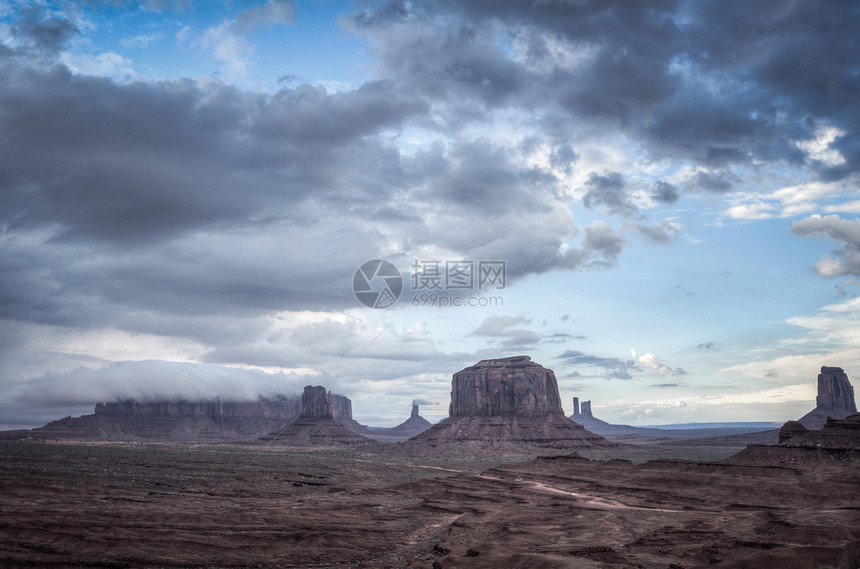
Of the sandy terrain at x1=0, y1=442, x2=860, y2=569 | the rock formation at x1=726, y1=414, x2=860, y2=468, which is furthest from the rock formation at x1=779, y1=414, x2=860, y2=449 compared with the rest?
the sandy terrain at x1=0, y1=442, x2=860, y2=569

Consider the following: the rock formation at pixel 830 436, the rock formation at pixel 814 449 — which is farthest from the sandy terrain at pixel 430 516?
the rock formation at pixel 830 436

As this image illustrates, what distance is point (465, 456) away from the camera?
182m

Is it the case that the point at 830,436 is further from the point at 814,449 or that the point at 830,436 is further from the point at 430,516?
the point at 430,516

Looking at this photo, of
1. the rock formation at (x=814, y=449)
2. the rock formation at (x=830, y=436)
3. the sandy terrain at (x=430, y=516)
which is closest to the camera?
the sandy terrain at (x=430, y=516)

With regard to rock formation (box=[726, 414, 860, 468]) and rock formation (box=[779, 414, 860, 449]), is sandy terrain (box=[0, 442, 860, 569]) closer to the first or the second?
rock formation (box=[726, 414, 860, 468])

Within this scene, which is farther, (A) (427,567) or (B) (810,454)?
(B) (810,454)

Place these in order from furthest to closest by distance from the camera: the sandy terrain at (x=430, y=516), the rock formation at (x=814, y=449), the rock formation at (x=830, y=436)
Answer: the rock formation at (x=830, y=436) < the rock formation at (x=814, y=449) < the sandy terrain at (x=430, y=516)

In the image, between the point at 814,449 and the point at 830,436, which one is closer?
the point at 814,449

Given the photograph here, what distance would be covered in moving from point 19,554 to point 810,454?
112 meters

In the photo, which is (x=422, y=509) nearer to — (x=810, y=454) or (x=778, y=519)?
(x=778, y=519)

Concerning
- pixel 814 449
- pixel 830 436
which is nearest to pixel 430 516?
pixel 814 449

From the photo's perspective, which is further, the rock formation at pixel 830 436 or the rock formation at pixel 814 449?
the rock formation at pixel 830 436

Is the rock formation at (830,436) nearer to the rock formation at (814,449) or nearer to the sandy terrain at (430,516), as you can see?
the rock formation at (814,449)

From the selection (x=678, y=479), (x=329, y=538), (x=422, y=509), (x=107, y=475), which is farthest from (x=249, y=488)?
(x=678, y=479)
